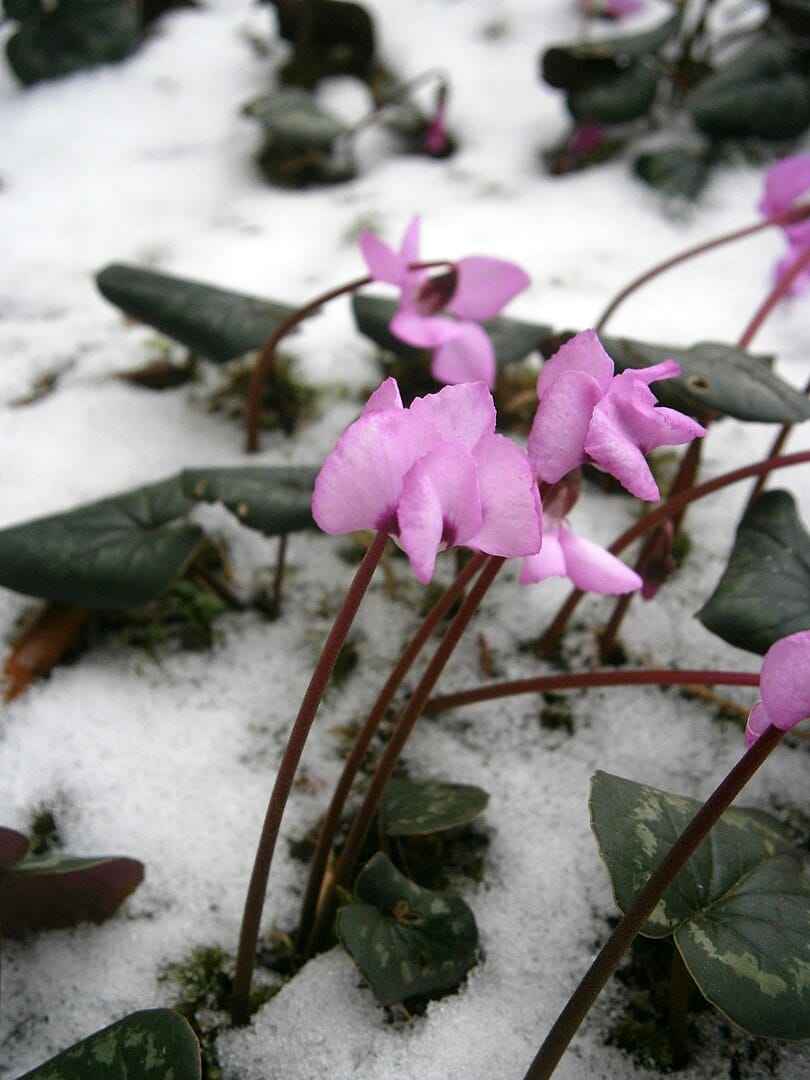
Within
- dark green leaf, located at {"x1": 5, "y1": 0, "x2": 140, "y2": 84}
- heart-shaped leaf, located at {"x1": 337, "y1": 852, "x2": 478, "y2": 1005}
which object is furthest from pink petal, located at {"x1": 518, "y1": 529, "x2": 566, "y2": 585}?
dark green leaf, located at {"x1": 5, "y1": 0, "x2": 140, "y2": 84}

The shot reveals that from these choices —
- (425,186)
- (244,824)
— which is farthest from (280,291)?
(244,824)

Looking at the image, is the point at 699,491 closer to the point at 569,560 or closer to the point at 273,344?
the point at 569,560

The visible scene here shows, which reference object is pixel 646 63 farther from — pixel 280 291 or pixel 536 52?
pixel 280 291

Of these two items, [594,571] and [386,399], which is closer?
[386,399]

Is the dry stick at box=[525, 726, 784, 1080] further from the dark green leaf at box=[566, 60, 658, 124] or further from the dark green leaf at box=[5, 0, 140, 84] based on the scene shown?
the dark green leaf at box=[5, 0, 140, 84]

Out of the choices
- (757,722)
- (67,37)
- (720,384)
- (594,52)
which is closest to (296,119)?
(594,52)

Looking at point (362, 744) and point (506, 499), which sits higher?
point (506, 499)
